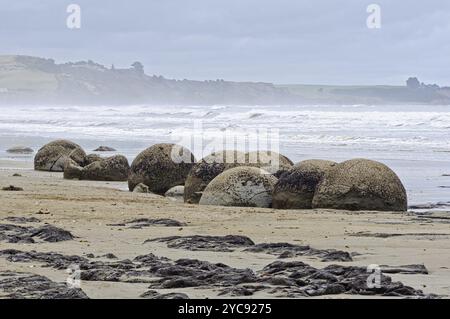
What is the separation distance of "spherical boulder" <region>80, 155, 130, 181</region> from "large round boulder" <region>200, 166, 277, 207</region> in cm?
645

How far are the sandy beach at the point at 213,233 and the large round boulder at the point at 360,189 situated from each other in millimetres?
377

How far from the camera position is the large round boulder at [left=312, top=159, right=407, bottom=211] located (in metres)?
14.3

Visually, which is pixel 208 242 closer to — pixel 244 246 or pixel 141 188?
pixel 244 246

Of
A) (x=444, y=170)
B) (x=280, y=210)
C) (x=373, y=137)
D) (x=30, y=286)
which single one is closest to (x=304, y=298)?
(x=30, y=286)

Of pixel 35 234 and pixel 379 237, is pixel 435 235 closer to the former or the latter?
pixel 379 237

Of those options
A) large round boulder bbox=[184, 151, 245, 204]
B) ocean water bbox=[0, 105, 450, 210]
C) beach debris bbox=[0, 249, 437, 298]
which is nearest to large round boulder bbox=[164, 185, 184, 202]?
large round boulder bbox=[184, 151, 245, 204]

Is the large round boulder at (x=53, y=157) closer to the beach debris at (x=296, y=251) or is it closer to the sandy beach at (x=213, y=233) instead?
the sandy beach at (x=213, y=233)

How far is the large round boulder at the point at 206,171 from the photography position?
1619 centimetres

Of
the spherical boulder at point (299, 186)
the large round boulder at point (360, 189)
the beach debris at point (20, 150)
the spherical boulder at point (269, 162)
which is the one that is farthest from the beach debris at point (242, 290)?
the beach debris at point (20, 150)

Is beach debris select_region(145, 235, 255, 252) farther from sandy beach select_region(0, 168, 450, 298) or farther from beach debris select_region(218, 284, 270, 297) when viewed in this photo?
beach debris select_region(218, 284, 270, 297)

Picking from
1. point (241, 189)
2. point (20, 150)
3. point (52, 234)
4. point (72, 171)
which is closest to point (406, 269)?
point (52, 234)

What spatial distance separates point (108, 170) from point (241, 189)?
700cm

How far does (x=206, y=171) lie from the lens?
16.2 meters

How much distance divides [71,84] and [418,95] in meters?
62.5
